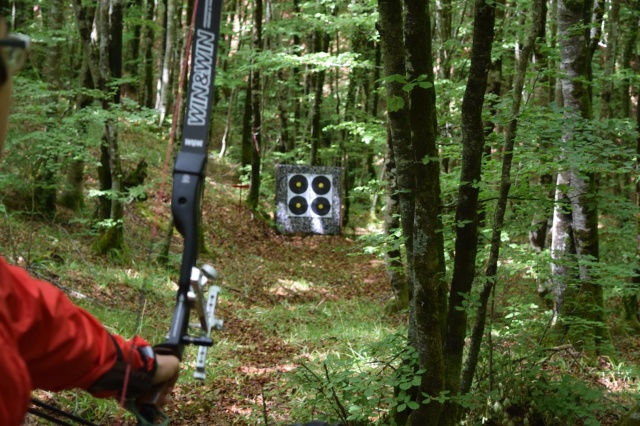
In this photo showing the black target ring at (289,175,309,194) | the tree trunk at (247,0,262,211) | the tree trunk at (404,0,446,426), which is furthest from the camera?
the black target ring at (289,175,309,194)

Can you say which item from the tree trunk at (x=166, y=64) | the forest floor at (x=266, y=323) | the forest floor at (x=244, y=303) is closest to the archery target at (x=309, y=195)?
the forest floor at (x=244, y=303)

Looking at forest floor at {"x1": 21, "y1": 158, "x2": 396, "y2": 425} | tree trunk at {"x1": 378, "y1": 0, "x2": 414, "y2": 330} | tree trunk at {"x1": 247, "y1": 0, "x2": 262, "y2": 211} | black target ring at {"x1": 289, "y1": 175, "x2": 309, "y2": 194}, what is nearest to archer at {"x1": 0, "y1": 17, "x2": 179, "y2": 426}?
forest floor at {"x1": 21, "y1": 158, "x2": 396, "y2": 425}

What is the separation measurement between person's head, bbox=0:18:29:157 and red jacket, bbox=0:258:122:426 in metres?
0.31

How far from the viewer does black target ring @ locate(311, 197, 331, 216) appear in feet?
56.3

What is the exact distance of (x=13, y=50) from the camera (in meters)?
1.26

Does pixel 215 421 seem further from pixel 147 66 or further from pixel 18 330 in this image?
pixel 147 66

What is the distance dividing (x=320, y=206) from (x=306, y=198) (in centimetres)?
46

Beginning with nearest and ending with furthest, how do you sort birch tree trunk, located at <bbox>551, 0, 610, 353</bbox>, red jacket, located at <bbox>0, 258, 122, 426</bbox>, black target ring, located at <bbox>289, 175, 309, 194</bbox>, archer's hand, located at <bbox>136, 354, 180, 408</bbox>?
red jacket, located at <bbox>0, 258, 122, 426</bbox> < archer's hand, located at <bbox>136, 354, 180, 408</bbox> < birch tree trunk, located at <bbox>551, 0, 610, 353</bbox> < black target ring, located at <bbox>289, 175, 309, 194</bbox>

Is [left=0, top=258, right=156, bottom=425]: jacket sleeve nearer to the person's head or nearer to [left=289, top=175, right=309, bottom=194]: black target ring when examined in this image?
the person's head

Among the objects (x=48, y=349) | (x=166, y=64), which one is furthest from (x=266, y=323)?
(x=166, y=64)

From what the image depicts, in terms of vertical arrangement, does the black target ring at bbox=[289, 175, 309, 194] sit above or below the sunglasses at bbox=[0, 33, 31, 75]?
below

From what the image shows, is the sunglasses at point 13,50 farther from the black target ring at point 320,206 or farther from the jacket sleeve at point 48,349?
the black target ring at point 320,206

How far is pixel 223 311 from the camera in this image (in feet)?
30.9

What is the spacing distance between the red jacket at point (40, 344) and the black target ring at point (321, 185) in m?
15.5
